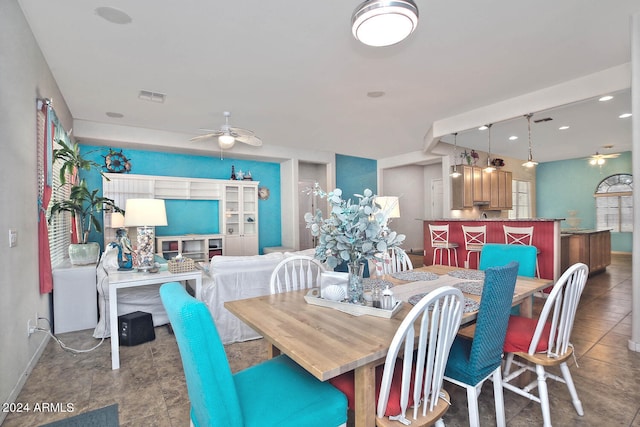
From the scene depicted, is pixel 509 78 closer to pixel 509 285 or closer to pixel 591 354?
pixel 591 354

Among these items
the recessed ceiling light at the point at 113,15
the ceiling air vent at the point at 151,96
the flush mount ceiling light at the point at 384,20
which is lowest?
the flush mount ceiling light at the point at 384,20

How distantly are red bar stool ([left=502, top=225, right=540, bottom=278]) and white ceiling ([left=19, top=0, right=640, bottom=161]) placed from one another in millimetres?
1880

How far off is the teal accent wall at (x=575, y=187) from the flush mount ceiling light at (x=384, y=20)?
964 centimetres

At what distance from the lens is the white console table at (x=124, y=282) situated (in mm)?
2463

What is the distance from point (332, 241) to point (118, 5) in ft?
7.80

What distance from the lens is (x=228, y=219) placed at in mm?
6605

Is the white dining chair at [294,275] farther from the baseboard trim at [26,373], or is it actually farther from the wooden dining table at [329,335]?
the baseboard trim at [26,373]

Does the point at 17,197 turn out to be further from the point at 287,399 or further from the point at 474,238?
the point at 474,238

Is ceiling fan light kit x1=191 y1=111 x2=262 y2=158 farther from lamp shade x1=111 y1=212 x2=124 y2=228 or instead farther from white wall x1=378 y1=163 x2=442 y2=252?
white wall x1=378 y1=163 x2=442 y2=252

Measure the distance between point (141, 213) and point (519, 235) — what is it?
5023 millimetres

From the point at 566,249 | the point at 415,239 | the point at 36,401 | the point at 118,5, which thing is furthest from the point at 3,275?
the point at 415,239

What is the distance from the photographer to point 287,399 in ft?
4.02

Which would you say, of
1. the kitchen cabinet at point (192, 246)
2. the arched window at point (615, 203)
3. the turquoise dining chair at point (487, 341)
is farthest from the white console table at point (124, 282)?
the arched window at point (615, 203)

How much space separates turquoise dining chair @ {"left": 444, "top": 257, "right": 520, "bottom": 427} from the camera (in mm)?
1402
